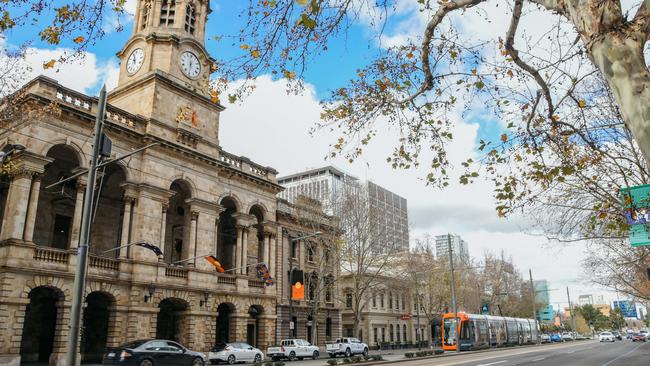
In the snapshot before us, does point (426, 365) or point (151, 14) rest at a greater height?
point (151, 14)

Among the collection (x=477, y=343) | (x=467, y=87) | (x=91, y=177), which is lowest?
(x=477, y=343)

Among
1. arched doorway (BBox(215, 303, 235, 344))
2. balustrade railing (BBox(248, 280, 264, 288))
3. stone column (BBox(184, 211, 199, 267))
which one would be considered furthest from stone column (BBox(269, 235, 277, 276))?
stone column (BBox(184, 211, 199, 267))

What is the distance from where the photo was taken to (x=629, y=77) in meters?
5.34

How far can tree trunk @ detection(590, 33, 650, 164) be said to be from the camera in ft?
16.9

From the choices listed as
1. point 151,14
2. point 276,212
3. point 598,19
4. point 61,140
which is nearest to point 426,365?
point 598,19

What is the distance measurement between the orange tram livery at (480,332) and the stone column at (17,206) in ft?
102

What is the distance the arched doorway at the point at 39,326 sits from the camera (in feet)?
88.4

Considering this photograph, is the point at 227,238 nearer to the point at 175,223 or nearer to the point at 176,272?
the point at 175,223

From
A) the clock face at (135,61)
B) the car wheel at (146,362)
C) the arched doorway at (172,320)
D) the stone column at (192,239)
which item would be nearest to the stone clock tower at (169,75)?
the clock face at (135,61)

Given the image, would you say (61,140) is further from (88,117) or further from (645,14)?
(645,14)

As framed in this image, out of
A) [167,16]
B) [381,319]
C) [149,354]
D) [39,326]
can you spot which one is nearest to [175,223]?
[39,326]

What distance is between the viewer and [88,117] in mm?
27062

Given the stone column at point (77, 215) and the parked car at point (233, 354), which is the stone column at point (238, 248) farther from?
the stone column at point (77, 215)

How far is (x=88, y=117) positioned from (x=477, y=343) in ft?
117
